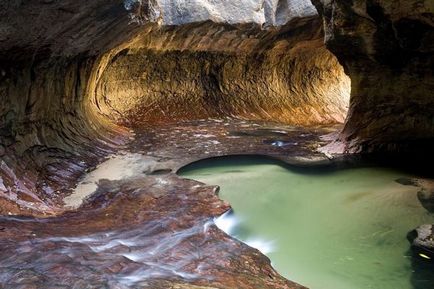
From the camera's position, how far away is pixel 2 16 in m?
4.70

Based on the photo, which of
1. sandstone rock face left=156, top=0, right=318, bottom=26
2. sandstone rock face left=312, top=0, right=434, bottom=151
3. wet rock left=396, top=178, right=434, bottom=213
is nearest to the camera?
wet rock left=396, top=178, right=434, bottom=213

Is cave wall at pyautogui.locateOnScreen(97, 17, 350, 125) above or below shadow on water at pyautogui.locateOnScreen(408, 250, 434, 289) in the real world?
above

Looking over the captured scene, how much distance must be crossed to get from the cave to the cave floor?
0.06 ft

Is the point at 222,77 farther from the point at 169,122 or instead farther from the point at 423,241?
the point at 423,241

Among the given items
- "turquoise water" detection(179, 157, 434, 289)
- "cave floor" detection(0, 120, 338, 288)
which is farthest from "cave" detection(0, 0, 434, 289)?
"turquoise water" detection(179, 157, 434, 289)

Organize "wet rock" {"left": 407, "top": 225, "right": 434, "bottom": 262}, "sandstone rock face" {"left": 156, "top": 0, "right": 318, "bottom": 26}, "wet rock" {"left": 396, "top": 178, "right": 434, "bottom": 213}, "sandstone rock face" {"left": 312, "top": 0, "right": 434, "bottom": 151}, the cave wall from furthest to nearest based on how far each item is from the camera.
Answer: the cave wall → "sandstone rock face" {"left": 156, "top": 0, "right": 318, "bottom": 26} → "sandstone rock face" {"left": 312, "top": 0, "right": 434, "bottom": 151} → "wet rock" {"left": 396, "top": 178, "right": 434, "bottom": 213} → "wet rock" {"left": 407, "top": 225, "right": 434, "bottom": 262}

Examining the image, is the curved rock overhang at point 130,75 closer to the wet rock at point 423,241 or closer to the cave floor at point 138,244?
the cave floor at point 138,244

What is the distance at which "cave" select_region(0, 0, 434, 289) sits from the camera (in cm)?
374

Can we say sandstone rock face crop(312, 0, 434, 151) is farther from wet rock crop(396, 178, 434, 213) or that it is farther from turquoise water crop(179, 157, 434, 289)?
wet rock crop(396, 178, 434, 213)

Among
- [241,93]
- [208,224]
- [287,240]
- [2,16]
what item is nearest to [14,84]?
[2,16]

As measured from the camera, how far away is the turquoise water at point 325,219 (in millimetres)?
3951

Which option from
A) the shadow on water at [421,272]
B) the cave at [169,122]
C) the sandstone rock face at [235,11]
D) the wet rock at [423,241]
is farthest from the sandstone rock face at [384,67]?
the shadow on water at [421,272]

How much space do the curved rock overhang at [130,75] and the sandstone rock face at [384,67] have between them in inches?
146

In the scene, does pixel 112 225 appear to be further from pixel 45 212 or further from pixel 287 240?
pixel 287 240
